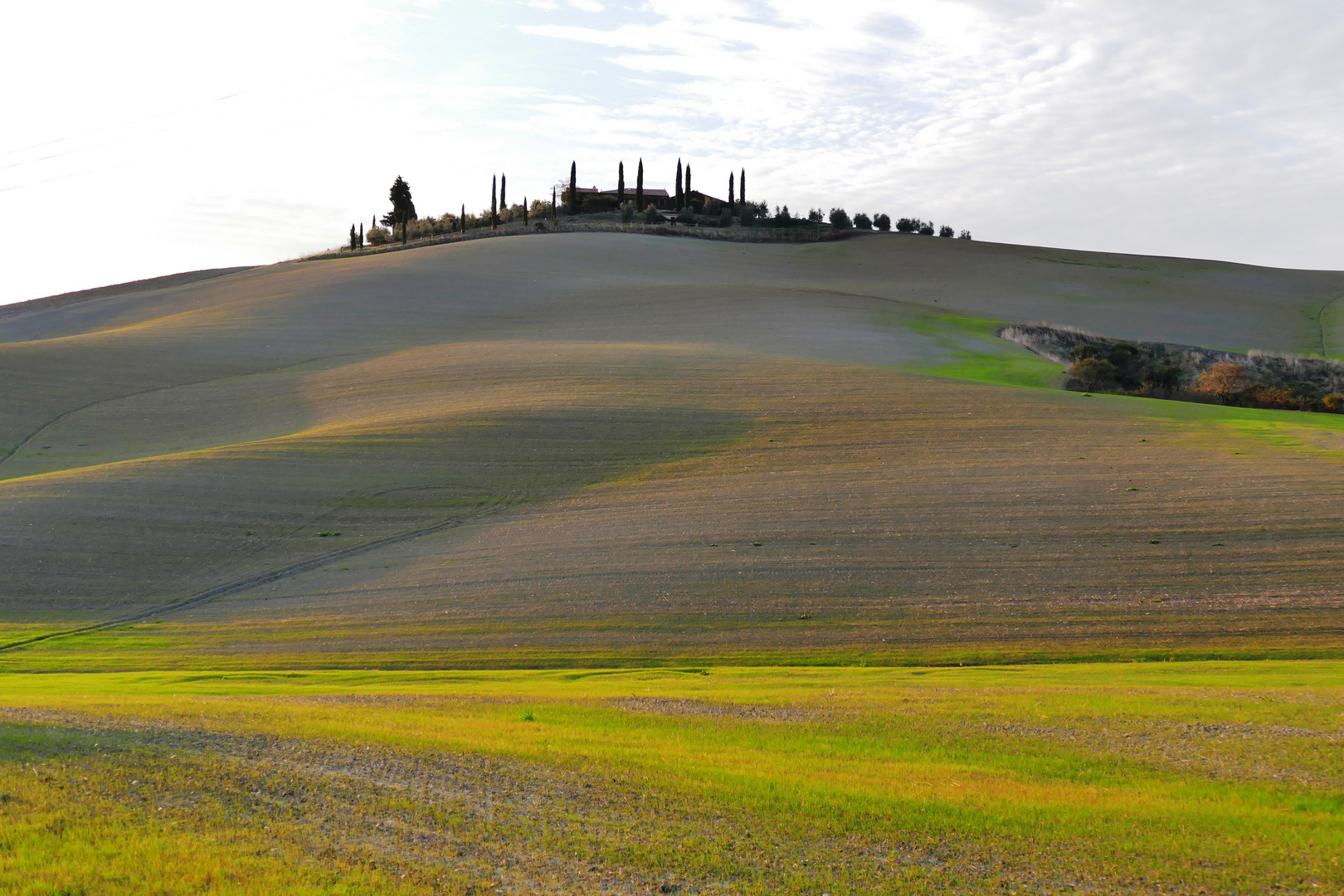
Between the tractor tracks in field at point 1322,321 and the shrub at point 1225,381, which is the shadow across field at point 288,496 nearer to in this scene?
the shrub at point 1225,381

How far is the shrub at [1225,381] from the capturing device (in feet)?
146

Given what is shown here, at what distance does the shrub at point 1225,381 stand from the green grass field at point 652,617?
6190mm

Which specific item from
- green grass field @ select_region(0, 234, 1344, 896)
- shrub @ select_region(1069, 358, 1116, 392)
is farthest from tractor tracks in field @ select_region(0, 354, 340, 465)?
shrub @ select_region(1069, 358, 1116, 392)

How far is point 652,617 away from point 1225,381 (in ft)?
113

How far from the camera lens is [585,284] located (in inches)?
2657

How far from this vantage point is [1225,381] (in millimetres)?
44688

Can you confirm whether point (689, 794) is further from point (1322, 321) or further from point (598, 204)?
point (598, 204)

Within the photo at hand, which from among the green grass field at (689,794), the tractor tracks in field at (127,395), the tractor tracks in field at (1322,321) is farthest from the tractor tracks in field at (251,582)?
the tractor tracks in field at (1322,321)

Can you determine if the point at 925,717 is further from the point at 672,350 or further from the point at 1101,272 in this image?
the point at 1101,272

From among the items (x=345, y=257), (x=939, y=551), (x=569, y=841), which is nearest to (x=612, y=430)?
(x=939, y=551)

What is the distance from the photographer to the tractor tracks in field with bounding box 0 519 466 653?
74.7ft

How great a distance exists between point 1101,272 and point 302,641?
3052 inches

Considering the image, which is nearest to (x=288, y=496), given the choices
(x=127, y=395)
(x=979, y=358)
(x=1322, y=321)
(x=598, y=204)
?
(x=127, y=395)

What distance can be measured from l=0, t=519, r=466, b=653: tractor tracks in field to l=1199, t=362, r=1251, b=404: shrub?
34191 mm
